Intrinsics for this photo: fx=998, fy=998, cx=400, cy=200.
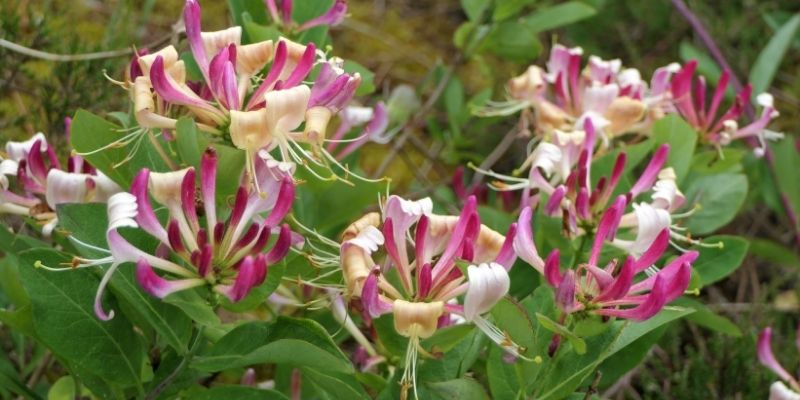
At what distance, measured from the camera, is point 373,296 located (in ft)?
2.74

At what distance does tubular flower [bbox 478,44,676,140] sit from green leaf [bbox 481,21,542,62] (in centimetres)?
19

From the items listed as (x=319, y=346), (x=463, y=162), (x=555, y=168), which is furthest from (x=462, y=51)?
(x=319, y=346)

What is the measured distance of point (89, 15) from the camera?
7.77 ft

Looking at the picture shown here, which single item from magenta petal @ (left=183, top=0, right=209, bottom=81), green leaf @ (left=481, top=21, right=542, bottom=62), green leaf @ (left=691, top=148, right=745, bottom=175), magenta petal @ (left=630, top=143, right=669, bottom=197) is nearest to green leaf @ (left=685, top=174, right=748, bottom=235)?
green leaf @ (left=691, top=148, right=745, bottom=175)

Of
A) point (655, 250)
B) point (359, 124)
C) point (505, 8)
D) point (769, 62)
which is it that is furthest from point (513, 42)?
point (655, 250)

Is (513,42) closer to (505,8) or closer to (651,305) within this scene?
(505,8)

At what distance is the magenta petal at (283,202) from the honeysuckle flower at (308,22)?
1.31 ft

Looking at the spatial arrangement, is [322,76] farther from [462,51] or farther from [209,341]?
[462,51]

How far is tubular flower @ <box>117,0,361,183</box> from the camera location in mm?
865

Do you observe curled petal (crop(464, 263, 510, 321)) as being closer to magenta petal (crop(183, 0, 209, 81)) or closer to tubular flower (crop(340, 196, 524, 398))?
tubular flower (crop(340, 196, 524, 398))

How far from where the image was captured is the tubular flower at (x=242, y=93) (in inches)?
34.1

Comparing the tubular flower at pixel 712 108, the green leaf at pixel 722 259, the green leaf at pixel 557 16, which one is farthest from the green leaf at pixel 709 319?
the green leaf at pixel 557 16

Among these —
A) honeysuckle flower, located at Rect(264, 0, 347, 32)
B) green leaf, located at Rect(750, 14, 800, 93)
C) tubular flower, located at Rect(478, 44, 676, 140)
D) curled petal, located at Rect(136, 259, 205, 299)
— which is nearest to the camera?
curled petal, located at Rect(136, 259, 205, 299)

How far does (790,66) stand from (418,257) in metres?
2.01
